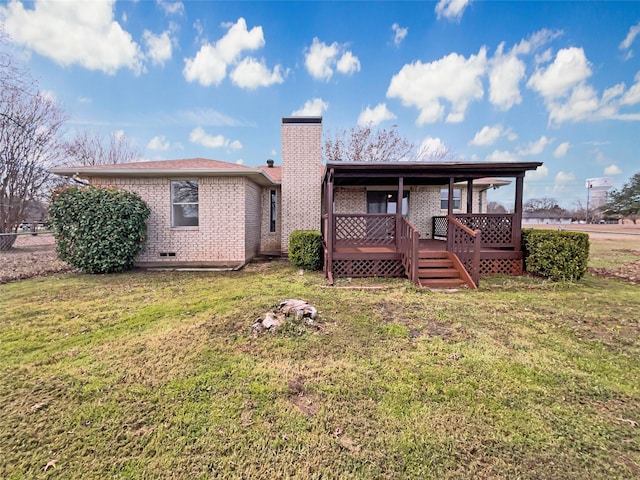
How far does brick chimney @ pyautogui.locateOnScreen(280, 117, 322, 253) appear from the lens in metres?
10.4

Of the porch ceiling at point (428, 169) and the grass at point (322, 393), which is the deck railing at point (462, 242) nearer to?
the porch ceiling at point (428, 169)

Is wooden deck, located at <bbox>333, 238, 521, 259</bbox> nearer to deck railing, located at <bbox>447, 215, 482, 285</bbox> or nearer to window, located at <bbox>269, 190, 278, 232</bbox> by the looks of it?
deck railing, located at <bbox>447, 215, 482, 285</bbox>

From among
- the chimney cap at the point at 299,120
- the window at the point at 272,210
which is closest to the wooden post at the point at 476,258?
the chimney cap at the point at 299,120

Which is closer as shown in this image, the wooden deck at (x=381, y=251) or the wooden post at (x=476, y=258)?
the wooden post at (x=476, y=258)

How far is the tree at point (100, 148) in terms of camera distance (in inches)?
783

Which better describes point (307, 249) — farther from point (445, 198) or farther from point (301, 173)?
point (445, 198)

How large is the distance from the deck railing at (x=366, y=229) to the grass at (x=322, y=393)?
9.88ft

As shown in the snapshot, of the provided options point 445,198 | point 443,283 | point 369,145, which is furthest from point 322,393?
point 369,145

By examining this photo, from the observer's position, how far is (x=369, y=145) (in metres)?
23.2

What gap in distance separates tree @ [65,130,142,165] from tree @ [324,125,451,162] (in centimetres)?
1583

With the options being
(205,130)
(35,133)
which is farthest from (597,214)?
(35,133)

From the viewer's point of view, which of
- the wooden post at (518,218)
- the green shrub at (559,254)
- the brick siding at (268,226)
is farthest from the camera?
the brick siding at (268,226)

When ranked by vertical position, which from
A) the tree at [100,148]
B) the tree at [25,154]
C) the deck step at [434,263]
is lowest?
the deck step at [434,263]

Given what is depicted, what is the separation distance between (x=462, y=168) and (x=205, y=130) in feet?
55.3
